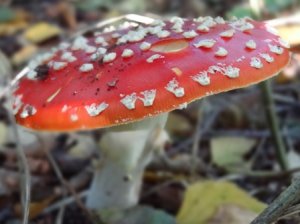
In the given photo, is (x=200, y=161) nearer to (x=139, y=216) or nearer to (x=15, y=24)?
(x=139, y=216)

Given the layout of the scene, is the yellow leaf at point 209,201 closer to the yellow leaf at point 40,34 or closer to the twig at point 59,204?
the twig at point 59,204

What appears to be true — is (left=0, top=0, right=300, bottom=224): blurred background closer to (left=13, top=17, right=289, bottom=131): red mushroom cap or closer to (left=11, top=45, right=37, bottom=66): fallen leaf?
(left=11, top=45, right=37, bottom=66): fallen leaf

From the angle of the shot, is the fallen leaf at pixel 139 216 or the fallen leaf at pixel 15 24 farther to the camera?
the fallen leaf at pixel 15 24

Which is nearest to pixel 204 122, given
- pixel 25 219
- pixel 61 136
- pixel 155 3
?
pixel 61 136

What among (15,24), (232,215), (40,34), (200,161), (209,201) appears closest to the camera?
(232,215)

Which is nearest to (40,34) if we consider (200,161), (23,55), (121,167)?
(23,55)

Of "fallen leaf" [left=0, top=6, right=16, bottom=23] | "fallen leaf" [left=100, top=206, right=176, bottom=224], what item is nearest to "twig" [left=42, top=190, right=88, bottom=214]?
"fallen leaf" [left=100, top=206, right=176, bottom=224]

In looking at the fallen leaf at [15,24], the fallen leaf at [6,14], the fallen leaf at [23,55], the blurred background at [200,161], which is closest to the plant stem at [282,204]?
the blurred background at [200,161]
